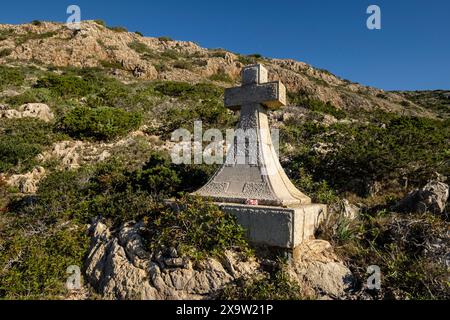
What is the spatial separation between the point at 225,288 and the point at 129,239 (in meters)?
1.74

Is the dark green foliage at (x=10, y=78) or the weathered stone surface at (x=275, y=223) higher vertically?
the dark green foliage at (x=10, y=78)

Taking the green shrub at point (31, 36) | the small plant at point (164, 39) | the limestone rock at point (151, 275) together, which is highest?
the small plant at point (164, 39)

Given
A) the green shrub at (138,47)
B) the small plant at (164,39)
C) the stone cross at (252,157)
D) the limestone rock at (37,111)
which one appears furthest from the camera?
the small plant at (164,39)

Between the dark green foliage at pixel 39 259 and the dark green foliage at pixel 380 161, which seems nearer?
the dark green foliage at pixel 39 259

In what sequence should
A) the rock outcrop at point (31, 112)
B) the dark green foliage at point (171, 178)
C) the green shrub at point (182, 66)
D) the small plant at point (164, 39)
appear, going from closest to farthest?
the dark green foliage at point (171, 178), the rock outcrop at point (31, 112), the green shrub at point (182, 66), the small plant at point (164, 39)

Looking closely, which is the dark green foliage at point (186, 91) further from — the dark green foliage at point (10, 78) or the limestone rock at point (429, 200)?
the limestone rock at point (429, 200)

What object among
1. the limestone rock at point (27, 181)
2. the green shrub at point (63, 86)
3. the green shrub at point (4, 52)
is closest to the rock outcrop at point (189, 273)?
the limestone rock at point (27, 181)

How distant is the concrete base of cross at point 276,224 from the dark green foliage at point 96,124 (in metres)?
8.16

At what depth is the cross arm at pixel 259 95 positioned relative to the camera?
5215 millimetres

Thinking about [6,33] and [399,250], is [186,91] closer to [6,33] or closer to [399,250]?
[399,250]

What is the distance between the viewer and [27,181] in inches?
337

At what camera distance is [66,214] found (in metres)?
6.07

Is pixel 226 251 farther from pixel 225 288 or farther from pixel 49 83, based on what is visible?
pixel 49 83
